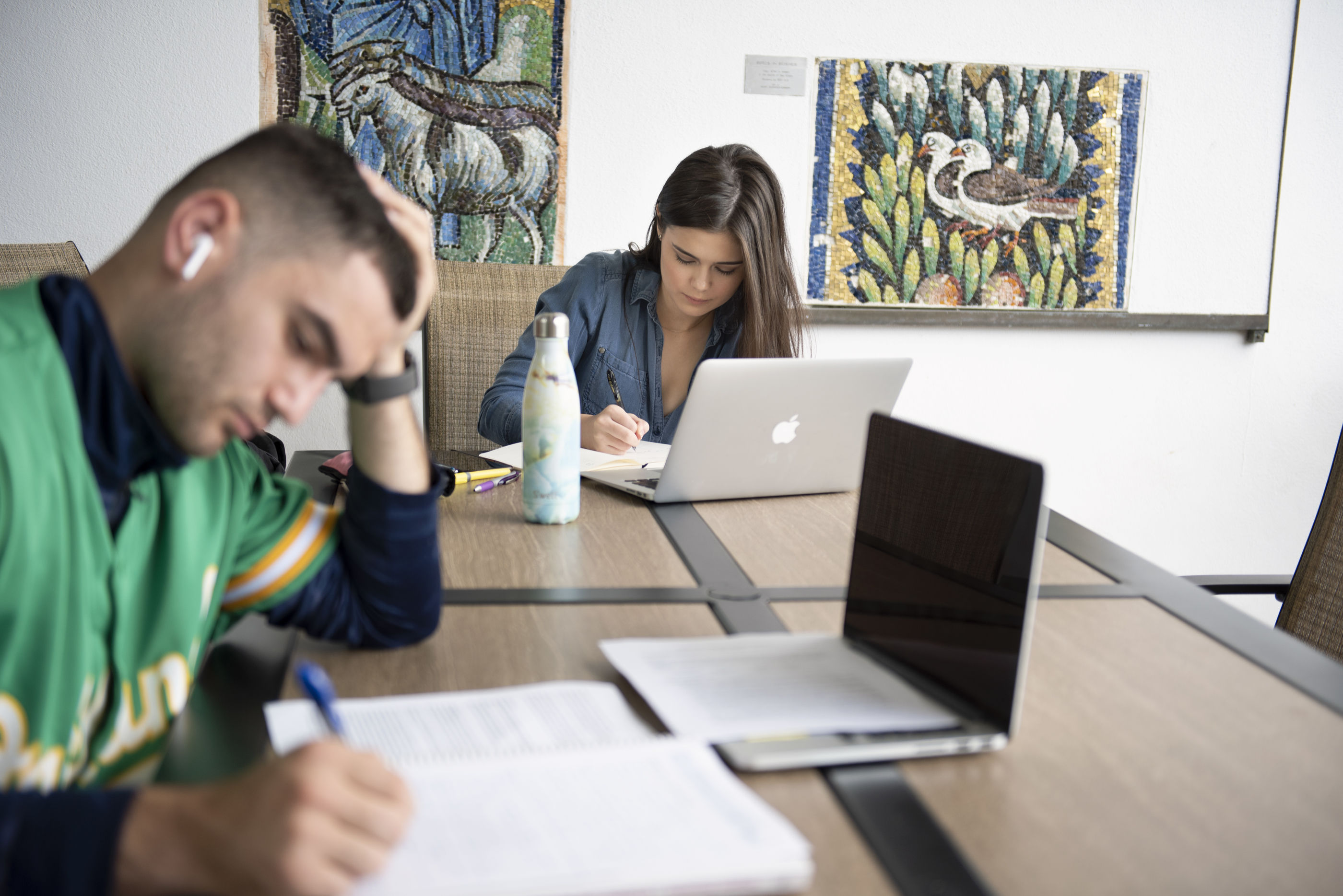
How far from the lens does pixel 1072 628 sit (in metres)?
1.01

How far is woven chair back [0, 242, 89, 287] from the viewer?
6.47 feet

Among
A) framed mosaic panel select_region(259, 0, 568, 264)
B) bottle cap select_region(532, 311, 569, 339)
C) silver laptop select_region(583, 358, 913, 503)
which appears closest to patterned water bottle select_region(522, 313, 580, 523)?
bottle cap select_region(532, 311, 569, 339)

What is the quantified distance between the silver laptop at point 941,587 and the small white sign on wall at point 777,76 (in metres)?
2.19

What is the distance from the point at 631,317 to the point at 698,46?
1.06 metres

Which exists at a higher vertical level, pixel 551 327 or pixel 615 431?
pixel 551 327

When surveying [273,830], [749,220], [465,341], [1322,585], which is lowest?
[1322,585]

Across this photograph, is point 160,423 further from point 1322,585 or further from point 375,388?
point 1322,585

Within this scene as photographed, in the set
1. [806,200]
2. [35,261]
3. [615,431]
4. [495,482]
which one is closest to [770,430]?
[615,431]

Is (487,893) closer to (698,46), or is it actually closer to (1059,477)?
(698,46)

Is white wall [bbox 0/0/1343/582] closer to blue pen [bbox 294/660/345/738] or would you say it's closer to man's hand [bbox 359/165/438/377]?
man's hand [bbox 359/165/438/377]

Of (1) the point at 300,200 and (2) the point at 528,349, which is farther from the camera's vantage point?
(2) the point at 528,349

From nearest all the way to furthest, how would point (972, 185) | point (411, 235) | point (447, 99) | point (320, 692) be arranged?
point (320, 692)
point (411, 235)
point (447, 99)
point (972, 185)

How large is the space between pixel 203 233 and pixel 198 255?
0.02m

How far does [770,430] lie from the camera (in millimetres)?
1448
